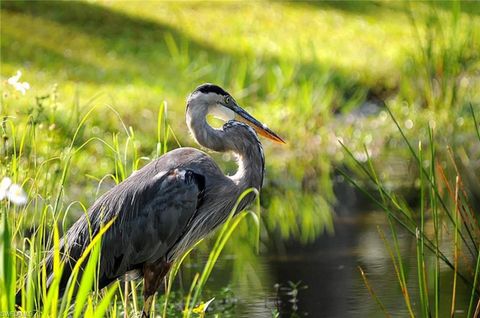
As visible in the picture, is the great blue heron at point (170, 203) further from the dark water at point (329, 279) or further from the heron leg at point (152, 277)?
the dark water at point (329, 279)

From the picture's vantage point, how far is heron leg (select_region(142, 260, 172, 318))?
5.63 meters

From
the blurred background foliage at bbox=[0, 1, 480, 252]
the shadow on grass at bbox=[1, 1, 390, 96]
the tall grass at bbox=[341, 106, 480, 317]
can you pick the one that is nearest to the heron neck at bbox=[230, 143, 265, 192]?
the tall grass at bbox=[341, 106, 480, 317]

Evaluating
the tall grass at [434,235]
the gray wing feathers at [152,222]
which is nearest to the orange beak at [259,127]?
the tall grass at [434,235]

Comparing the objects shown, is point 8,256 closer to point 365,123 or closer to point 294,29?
point 365,123

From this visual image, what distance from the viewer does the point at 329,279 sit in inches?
285

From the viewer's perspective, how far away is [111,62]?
46.4 feet

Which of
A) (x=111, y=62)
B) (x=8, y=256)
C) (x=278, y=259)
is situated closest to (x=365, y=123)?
(x=111, y=62)

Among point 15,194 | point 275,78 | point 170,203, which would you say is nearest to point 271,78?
point 275,78

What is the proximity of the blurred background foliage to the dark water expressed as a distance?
41 cm

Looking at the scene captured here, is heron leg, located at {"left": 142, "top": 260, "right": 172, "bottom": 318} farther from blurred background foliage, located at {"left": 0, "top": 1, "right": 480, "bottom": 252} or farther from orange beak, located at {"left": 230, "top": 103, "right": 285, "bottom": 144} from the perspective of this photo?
blurred background foliage, located at {"left": 0, "top": 1, "right": 480, "bottom": 252}

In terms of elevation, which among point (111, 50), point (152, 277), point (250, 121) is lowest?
point (152, 277)

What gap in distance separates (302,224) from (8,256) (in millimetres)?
5875

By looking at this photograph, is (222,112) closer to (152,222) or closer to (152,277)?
(152,222)

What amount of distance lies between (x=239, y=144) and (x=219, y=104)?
0.92 ft
